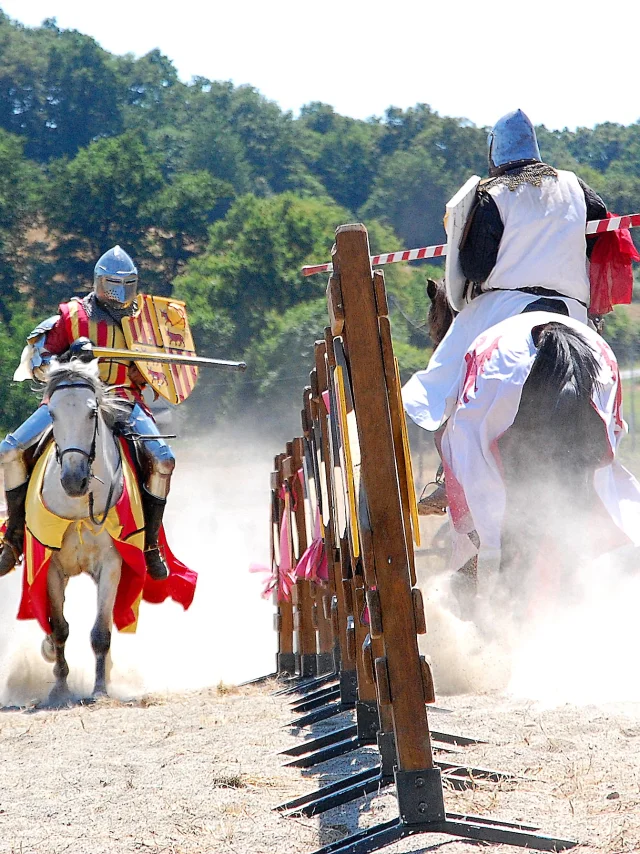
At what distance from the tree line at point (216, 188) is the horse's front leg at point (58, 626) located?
6.39 m

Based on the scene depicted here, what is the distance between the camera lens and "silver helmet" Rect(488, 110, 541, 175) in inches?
281

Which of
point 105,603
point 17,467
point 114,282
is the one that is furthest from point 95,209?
point 105,603

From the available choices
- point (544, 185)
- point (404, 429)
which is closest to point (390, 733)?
point (404, 429)

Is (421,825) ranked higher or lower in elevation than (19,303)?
lower

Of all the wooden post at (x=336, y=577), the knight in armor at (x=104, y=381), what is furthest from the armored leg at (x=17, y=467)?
the wooden post at (x=336, y=577)

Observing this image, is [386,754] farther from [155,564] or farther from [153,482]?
[155,564]

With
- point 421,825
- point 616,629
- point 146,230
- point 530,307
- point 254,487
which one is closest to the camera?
point 421,825

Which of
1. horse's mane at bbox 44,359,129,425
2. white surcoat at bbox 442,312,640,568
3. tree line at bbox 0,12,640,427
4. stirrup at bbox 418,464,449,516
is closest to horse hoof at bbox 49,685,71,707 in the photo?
horse's mane at bbox 44,359,129,425

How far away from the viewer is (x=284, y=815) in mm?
3666

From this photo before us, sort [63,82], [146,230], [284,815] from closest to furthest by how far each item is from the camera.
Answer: [284,815], [146,230], [63,82]

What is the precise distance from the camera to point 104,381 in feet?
29.8

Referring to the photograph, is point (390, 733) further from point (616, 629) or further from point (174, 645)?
point (174, 645)

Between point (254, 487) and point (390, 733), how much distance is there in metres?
27.5

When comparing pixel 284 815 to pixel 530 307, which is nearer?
pixel 284 815
